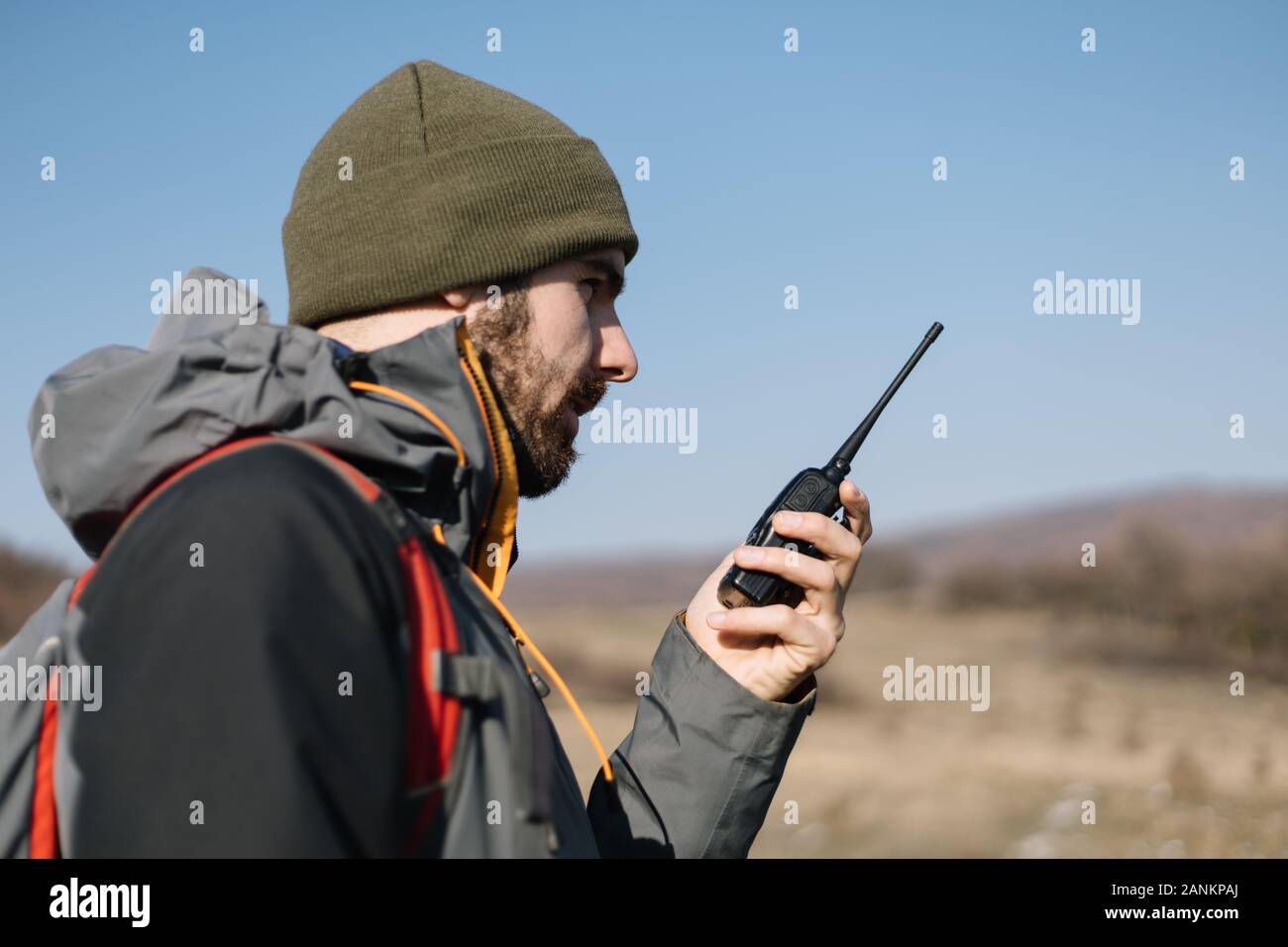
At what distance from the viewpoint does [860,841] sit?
10938 millimetres

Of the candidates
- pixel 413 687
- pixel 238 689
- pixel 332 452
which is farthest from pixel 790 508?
pixel 238 689

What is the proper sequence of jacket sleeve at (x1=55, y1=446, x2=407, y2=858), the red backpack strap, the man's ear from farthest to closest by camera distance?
→ the man's ear → the red backpack strap → jacket sleeve at (x1=55, y1=446, x2=407, y2=858)

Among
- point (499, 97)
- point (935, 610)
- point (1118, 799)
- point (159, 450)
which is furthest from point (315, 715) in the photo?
point (935, 610)

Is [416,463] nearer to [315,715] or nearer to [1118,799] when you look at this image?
[315,715]

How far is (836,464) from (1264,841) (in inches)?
353

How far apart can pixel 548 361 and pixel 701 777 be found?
3.38 feet

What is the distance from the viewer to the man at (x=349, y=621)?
148 cm

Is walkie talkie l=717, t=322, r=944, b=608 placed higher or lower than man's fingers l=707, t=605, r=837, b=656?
higher

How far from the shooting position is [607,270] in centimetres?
325

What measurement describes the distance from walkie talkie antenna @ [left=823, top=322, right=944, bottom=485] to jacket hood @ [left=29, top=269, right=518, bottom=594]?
1065mm

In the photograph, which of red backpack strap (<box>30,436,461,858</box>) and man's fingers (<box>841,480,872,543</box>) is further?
man's fingers (<box>841,480,872,543</box>)

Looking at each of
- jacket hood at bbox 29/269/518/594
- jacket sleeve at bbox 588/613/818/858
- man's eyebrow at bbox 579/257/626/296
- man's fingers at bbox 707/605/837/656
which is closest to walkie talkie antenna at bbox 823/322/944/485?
man's fingers at bbox 707/605/837/656

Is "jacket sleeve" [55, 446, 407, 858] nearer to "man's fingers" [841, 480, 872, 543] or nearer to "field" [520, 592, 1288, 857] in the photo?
"man's fingers" [841, 480, 872, 543]

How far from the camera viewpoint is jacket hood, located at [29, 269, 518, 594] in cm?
175
